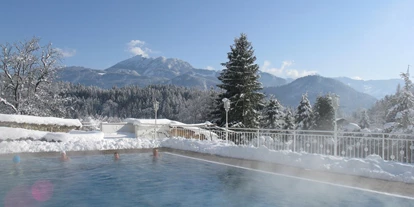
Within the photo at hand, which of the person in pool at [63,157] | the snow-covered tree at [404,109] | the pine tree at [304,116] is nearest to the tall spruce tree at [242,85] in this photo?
the snow-covered tree at [404,109]

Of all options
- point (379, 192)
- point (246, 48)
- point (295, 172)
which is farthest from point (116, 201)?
point (246, 48)

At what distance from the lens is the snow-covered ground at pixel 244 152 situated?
7094mm

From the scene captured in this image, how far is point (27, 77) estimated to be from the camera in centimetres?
2445

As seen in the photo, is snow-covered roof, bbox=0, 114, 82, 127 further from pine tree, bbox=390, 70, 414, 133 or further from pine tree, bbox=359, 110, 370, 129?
pine tree, bbox=359, 110, 370, 129

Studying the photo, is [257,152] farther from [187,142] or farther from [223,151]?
[187,142]

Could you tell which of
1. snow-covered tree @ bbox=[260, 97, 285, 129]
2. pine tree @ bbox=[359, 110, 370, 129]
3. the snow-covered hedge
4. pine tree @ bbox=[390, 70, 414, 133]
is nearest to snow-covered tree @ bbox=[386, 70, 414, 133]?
pine tree @ bbox=[390, 70, 414, 133]

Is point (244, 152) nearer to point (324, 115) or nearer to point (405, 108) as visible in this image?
point (405, 108)

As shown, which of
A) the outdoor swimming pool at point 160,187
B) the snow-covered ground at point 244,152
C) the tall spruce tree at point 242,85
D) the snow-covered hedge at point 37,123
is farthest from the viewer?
the tall spruce tree at point 242,85

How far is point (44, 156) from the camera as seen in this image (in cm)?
1139

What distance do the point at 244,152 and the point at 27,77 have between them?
850 inches

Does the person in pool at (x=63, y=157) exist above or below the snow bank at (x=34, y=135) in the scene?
below

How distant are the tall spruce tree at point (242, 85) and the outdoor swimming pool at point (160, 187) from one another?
12.8m

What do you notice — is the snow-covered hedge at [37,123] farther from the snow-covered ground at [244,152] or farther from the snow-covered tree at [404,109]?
the snow-covered tree at [404,109]

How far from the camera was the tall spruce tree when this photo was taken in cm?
2298
